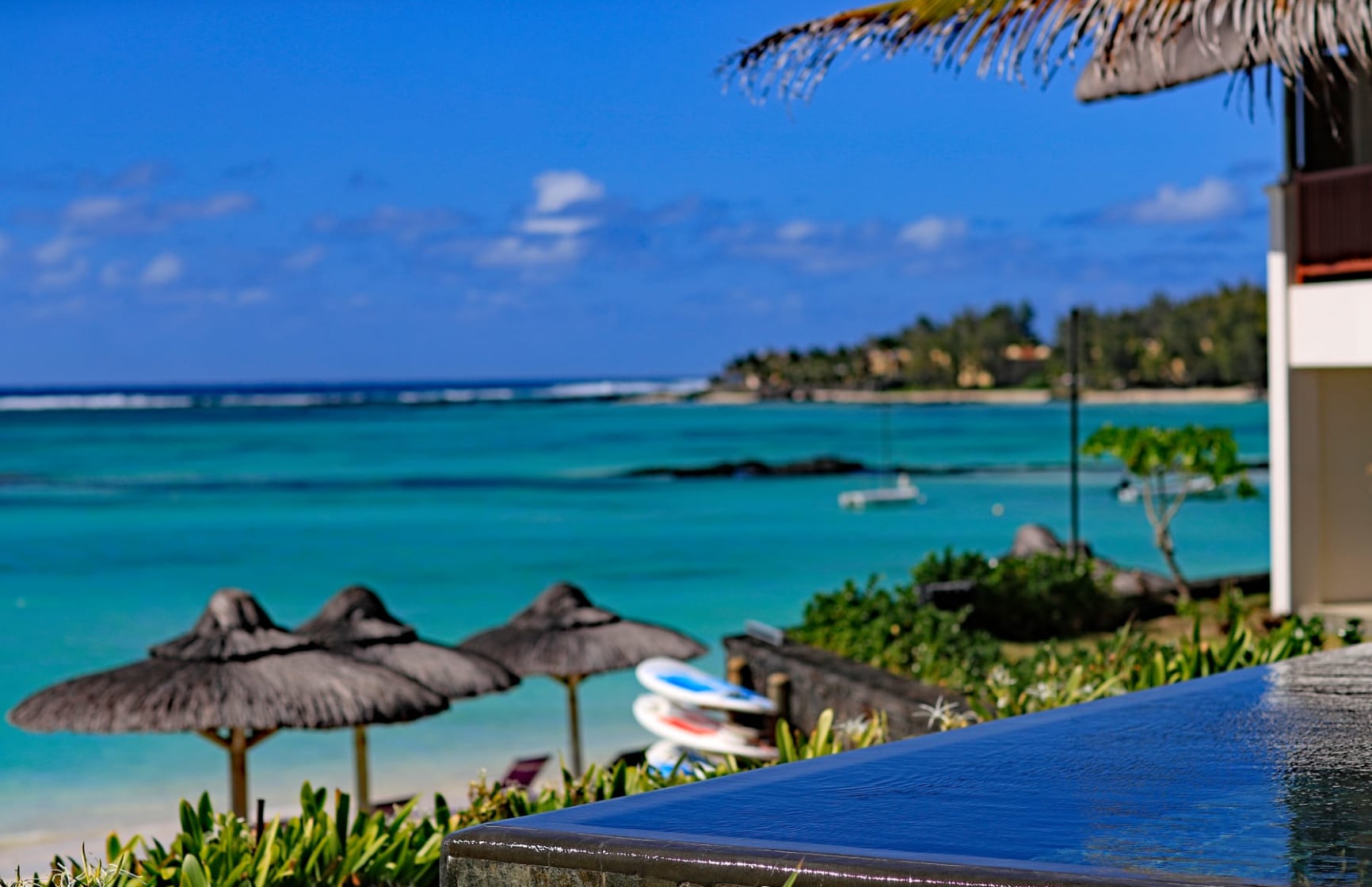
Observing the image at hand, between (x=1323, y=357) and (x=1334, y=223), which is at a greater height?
(x=1334, y=223)

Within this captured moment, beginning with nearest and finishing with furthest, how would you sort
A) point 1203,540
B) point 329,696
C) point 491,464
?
point 329,696, point 1203,540, point 491,464

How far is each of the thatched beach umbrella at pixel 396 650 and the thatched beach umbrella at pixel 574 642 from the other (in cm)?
116

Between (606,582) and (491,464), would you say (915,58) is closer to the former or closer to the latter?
(606,582)

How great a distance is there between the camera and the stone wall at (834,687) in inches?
373

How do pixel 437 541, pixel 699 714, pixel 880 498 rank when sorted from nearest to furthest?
pixel 699 714 → pixel 437 541 → pixel 880 498

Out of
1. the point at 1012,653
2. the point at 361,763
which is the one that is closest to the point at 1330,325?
the point at 1012,653

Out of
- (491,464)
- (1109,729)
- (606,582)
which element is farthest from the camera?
(491,464)

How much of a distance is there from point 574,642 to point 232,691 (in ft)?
13.0

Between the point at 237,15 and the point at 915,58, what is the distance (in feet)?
351

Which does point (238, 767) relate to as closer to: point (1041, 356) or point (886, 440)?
point (886, 440)

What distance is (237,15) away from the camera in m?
106

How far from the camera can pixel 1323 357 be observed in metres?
12.5

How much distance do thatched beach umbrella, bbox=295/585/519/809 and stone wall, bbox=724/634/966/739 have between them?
2264 mm

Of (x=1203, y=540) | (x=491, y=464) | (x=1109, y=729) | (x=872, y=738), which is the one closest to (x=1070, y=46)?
(x=872, y=738)
